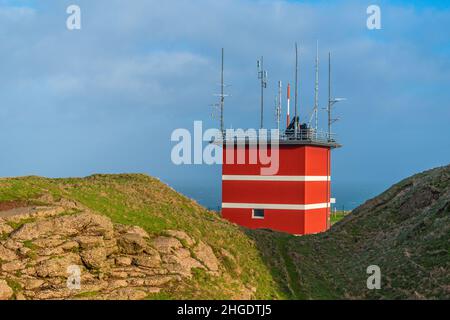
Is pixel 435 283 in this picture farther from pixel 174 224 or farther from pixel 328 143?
pixel 328 143

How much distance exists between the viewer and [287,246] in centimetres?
3822

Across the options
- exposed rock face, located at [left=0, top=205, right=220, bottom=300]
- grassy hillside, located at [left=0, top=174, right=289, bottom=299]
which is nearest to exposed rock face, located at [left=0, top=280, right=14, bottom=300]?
exposed rock face, located at [left=0, top=205, right=220, bottom=300]

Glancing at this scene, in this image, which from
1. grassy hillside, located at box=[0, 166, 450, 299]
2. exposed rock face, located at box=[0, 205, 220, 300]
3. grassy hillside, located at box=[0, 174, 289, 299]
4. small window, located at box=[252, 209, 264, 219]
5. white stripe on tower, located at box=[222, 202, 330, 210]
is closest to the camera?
exposed rock face, located at box=[0, 205, 220, 300]

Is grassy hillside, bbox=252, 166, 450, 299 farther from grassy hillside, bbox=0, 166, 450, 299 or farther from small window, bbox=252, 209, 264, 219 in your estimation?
small window, bbox=252, 209, 264, 219

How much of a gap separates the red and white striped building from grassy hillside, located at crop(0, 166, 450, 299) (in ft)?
16.4

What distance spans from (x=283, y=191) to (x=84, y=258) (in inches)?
1117

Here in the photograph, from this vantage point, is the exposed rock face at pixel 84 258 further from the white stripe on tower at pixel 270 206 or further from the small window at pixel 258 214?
the small window at pixel 258 214

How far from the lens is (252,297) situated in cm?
2656

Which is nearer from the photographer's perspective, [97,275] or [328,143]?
[97,275]

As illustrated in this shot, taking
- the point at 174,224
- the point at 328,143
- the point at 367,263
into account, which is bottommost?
the point at 367,263

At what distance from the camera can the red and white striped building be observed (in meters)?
49.1

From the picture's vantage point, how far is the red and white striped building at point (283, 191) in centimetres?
4912
